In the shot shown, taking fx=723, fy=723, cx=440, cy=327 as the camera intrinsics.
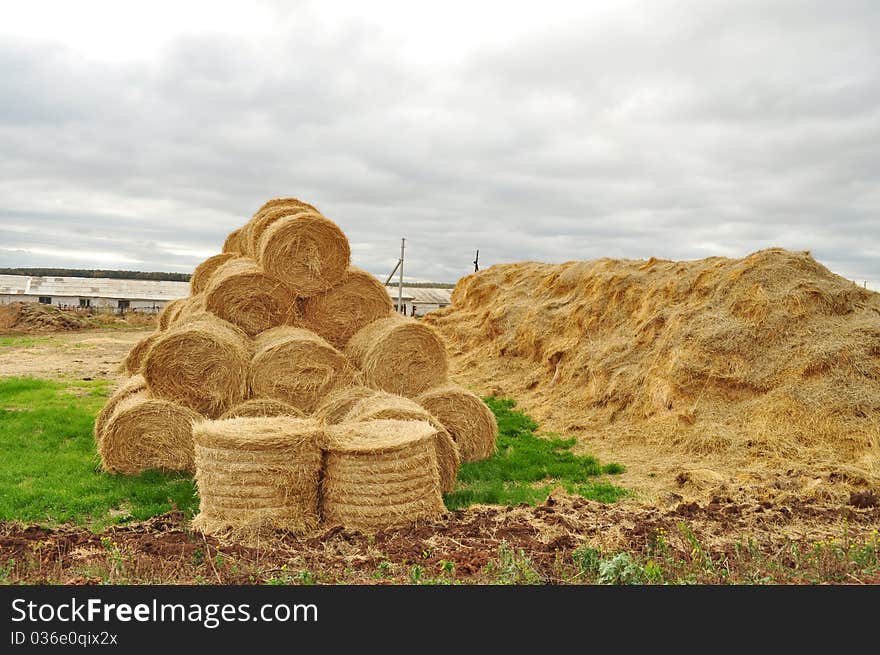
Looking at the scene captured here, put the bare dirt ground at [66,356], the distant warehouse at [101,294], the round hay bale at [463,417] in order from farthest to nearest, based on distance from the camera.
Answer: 1. the distant warehouse at [101,294]
2. the bare dirt ground at [66,356]
3. the round hay bale at [463,417]

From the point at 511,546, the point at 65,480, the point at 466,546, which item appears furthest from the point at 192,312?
the point at 511,546

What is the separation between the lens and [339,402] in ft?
30.7

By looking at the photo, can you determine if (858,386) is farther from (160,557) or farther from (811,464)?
(160,557)

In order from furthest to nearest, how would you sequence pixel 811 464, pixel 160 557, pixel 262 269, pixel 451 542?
1. pixel 262 269
2. pixel 811 464
3. pixel 451 542
4. pixel 160 557

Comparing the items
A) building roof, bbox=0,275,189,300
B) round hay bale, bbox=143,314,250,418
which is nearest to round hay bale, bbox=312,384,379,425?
round hay bale, bbox=143,314,250,418

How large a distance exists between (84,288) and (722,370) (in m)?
51.3

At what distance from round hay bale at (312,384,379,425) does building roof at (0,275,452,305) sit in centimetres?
3908

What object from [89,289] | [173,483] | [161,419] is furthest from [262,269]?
[89,289]

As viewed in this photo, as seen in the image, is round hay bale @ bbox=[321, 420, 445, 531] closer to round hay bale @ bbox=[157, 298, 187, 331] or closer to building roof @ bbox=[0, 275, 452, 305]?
round hay bale @ bbox=[157, 298, 187, 331]

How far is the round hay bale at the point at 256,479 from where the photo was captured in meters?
6.52

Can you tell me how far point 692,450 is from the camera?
1098 cm

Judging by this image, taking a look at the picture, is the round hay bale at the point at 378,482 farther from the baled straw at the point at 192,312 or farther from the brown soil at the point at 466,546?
the baled straw at the point at 192,312

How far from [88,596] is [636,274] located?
48.9 feet

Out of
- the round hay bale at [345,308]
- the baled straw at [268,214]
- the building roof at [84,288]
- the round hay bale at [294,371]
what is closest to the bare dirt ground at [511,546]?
the round hay bale at [294,371]
